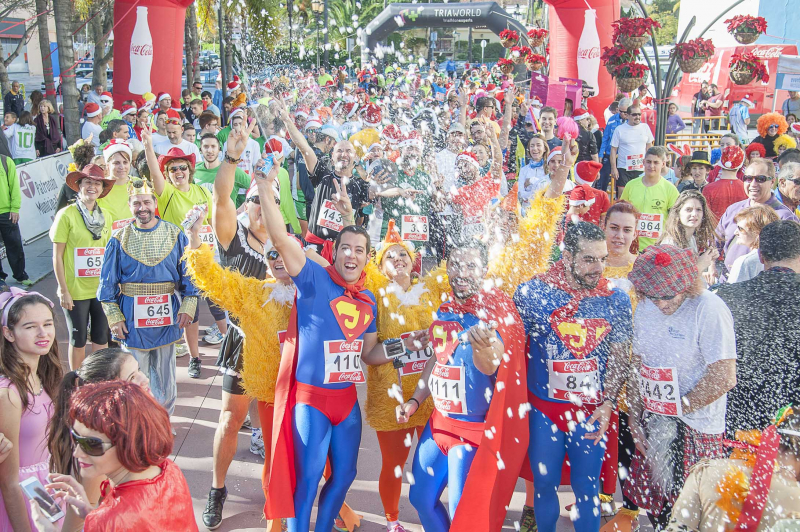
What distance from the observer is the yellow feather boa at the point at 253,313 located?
380cm

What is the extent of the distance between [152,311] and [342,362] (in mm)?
1712

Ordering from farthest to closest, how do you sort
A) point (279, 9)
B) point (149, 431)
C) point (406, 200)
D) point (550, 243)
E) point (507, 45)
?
1. point (279, 9)
2. point (507, 45)
3. point (406, 200)
4. point (550, 243)
5. point (149, 431)

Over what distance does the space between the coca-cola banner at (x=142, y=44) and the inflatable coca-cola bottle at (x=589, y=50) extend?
961cm

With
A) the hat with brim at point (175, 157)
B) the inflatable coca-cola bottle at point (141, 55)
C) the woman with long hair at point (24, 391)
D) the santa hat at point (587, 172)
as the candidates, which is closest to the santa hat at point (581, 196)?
the santa hat at point (587, 172)

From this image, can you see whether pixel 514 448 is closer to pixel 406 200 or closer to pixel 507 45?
pixel 406 200

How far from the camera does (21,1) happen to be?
2159 cm

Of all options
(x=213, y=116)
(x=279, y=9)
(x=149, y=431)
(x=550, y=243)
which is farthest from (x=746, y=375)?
(x=279, y=9)

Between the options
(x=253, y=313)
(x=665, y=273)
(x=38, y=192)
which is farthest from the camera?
(x=38, y=192)

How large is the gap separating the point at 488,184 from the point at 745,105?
1225 cm

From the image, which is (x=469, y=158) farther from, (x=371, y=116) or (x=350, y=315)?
(x=371, y=116)

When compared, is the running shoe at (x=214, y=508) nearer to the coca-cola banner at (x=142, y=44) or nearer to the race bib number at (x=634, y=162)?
the race bib number at (x=634, y=162)

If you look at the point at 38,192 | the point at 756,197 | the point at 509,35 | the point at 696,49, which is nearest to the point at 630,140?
the point at 696,49

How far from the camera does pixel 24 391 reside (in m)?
2.95

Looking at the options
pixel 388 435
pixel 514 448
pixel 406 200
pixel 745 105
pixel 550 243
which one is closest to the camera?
pixel 514 448
